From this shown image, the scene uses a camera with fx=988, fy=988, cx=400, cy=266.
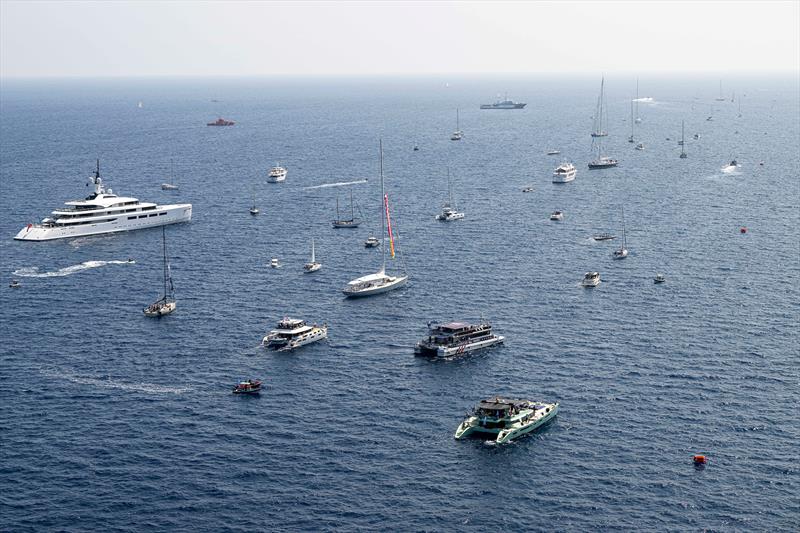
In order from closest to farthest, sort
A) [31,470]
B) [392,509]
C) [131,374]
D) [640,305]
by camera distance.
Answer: [392,509], [31,470], [131,374], [640,305]

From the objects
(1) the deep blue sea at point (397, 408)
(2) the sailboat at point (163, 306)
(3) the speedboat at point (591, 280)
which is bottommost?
(1) the deep blue sea at point (397, 408)

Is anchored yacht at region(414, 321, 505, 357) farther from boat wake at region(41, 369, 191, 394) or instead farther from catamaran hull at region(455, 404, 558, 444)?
boat wake at region(41, 369, 191, 394)

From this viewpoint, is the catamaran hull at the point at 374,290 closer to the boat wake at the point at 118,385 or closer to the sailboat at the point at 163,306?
the sailboat at the point at 163,306

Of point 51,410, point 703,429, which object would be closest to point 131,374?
point 51,410

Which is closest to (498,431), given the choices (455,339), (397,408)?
(397,408)

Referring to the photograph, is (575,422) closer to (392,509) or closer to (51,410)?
(392,509)

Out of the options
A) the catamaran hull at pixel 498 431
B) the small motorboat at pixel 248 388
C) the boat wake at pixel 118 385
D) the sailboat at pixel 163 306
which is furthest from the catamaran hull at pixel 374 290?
the catamaran hull at pixel 498 431

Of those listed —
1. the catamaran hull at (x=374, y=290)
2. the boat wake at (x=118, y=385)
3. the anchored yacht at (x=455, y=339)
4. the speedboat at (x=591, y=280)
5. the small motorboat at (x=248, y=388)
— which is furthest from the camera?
the speedboat at (x=591, y=280)
